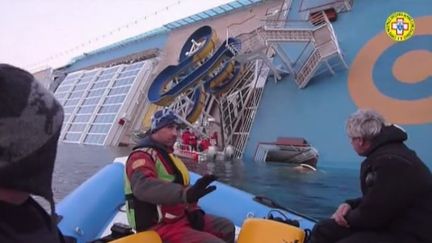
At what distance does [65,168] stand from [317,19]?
31.5ft

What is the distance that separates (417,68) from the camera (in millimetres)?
11422

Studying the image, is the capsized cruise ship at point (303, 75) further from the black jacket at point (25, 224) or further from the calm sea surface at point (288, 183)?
the black jacket at point (25, 224)

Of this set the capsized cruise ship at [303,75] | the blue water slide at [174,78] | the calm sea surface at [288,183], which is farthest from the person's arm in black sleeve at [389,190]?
the blue water slide at [174,78]

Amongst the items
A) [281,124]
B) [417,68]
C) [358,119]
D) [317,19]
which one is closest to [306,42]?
[317,19]

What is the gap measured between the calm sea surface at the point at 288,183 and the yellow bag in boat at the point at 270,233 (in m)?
3.96

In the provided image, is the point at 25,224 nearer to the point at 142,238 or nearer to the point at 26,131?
the point at 26,131

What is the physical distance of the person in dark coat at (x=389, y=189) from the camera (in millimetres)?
2033

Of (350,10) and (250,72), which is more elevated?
(350,10)

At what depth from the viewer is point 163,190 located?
2.49 metres

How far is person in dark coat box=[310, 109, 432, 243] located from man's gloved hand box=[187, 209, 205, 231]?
0.95 m

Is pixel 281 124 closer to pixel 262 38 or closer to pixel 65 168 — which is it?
pixel 262 38

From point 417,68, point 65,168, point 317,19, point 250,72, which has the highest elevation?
point 317,19

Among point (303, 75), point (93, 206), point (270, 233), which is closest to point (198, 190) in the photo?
point (270, 233)

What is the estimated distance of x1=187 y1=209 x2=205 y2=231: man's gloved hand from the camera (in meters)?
2.81
